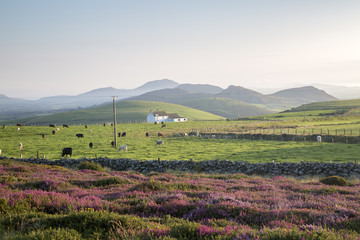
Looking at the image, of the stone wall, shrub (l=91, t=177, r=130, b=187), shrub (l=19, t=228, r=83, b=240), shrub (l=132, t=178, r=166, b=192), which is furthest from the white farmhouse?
shrub (l=19, t=228, r=83, b=240)

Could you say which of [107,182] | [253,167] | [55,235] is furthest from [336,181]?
[55,235]

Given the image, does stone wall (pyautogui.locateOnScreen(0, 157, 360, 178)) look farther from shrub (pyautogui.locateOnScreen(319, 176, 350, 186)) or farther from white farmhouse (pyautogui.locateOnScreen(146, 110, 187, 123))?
white farmhouse (pyautogui.locateOnScreen(146, 110, 187, 123))

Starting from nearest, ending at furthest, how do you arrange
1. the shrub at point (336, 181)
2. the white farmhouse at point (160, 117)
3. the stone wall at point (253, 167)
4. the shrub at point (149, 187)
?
the shrub at point (149, 187)
the shrub at point (336, 181)
the stone wall at point (253, 167)
the white farmhouse at point (160, 117)

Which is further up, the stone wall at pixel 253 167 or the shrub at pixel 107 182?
the shrub at pixel 107 182

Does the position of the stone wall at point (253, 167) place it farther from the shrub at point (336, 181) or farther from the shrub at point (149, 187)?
the shrub at point (149, 187)

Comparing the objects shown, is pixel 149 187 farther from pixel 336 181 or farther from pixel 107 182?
pixel 336 181

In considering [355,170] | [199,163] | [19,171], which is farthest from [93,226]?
[355,170]

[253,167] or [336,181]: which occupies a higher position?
[336,181]

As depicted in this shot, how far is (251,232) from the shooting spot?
5.74 m

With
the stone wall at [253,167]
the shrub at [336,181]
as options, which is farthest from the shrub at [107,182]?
the shrub at [336,181]

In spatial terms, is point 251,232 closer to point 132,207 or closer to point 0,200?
point 132,207

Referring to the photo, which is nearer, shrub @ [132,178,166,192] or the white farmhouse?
shrub @ [132,178,166,192]

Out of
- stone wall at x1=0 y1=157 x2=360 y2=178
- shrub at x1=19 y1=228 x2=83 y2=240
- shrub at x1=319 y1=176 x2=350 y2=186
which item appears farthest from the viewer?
stone wall at x1=0 y1=157 x2=360 y2=178

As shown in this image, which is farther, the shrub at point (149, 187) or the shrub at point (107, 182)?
the shrub at point (107, 182)
